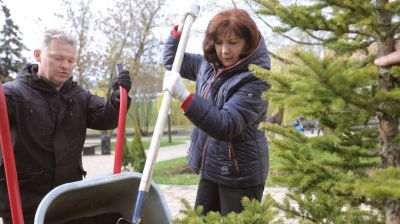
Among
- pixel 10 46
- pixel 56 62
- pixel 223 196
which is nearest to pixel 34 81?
pixel 56 62

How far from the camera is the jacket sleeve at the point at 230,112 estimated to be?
5.51 feet

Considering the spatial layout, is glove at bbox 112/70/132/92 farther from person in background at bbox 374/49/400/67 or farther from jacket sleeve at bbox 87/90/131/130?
person in background at bbox 374/49/400/67

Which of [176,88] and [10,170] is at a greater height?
[176,88]

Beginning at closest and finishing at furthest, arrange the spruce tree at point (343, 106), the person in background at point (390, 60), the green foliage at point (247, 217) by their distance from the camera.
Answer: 1. the spruce tree at point (343, 106)
2. the person in background at point (390, 60)
3. the green foliage at point (247, 217)

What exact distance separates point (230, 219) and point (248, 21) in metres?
0.98

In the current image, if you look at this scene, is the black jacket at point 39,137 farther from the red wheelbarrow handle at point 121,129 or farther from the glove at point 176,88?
the glove at point 176,88

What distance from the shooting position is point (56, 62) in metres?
2.18

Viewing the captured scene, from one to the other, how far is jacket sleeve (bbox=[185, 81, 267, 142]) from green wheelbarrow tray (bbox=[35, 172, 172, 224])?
334 millimetres

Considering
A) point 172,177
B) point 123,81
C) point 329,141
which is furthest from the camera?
point 172,177

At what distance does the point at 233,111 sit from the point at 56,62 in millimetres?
985

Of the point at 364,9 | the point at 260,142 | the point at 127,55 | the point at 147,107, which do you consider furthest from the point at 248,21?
the point at 147,107

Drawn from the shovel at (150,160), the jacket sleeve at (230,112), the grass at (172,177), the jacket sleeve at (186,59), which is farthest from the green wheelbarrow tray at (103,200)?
→ the grass at (172,177)

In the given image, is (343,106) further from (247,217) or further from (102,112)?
(102,112)

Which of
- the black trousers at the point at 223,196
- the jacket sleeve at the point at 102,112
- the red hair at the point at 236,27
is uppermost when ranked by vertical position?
the red hair at the point at 236,27
